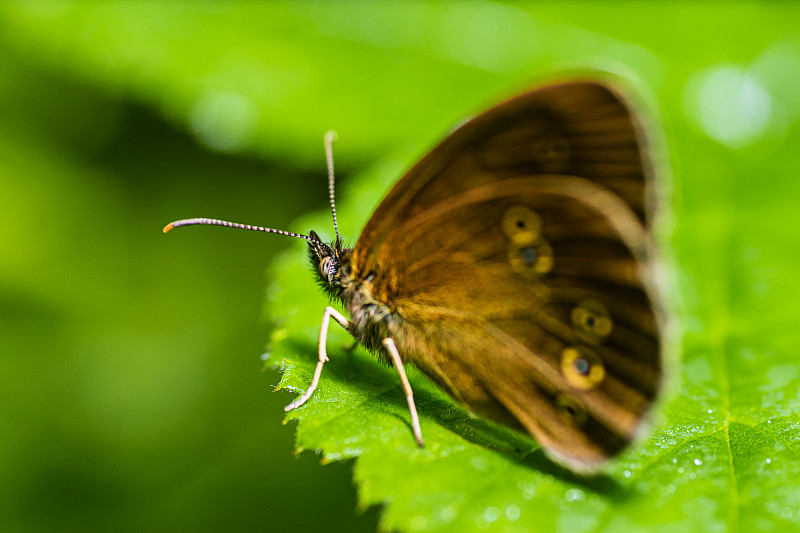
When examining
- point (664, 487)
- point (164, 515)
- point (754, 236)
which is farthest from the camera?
point (164, 515)

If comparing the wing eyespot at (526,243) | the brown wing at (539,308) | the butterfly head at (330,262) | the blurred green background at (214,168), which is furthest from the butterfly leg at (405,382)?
the blurred green background at (214,168)

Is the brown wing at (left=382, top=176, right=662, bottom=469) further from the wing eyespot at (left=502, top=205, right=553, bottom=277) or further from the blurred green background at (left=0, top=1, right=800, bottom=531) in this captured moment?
the blurred green background at (left=0, top=1, right=800, bottom=531)

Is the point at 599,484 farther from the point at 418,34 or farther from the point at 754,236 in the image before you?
the point at 418,34

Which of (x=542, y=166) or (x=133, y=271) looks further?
(x=133, y=271)

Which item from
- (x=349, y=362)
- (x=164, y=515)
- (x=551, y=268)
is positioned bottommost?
(x=164, y=515)

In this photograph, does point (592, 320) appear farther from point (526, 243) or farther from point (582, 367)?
point (526, 243)

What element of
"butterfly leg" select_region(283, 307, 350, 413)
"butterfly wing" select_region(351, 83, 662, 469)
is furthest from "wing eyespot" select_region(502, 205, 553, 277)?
"butterfly leg" select_region(283, 307, 350, 413)

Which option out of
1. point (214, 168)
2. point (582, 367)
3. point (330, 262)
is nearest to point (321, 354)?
point (330, 262)

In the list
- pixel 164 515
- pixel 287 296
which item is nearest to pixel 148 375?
pixel 164 515

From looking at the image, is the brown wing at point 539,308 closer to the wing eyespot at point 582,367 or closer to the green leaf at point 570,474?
the wing eyespot at point 582,367
